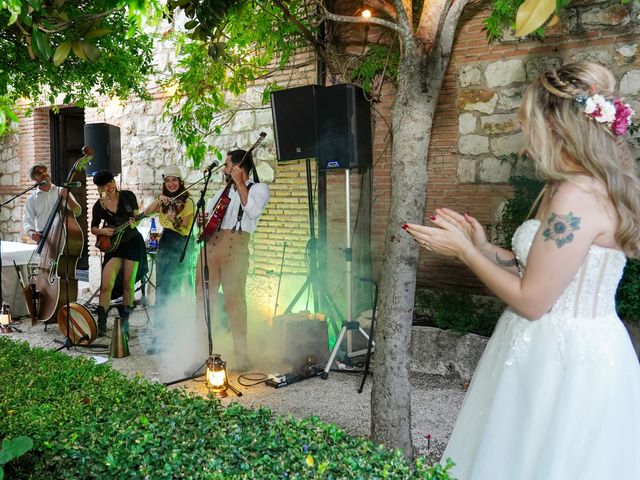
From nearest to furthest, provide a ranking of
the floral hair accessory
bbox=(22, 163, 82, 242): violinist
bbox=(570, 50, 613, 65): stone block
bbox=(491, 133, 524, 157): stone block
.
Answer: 1. the floral hair accessory
2. bbox=(570, 50, 613, 65): stone block
3. bbox=(491, 133, 524, 157): stone block
4. bbox=(22, 163, 82, 242): violinist

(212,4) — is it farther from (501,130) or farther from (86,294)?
(86,294)

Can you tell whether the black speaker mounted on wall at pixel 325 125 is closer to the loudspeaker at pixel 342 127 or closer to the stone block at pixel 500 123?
the loudspeaker at pixel 342 127

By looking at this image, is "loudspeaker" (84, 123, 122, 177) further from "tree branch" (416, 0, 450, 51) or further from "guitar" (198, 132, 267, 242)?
"tree branch" (416, 0, 450, 51)

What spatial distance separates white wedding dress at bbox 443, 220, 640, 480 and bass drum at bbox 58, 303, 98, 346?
5.28 m

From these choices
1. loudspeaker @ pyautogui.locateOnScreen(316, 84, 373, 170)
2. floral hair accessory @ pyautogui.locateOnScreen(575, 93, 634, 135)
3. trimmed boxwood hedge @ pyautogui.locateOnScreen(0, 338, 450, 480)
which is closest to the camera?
trimmed boxwood hedge @ pyautogui.locateOnScreen(0, 338, 450, 480)

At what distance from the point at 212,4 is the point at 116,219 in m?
4.29

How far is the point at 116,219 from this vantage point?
6.94 meters

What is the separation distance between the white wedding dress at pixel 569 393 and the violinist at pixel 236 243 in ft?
12.1

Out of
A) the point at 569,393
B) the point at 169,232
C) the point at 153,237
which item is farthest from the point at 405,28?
the point at 153,237

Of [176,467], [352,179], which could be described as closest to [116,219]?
[352,179]

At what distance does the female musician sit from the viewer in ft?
22.8

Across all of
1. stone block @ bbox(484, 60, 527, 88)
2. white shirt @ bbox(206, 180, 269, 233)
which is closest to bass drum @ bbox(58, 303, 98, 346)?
white shirt @ bbox(206, 180, 269, 233)

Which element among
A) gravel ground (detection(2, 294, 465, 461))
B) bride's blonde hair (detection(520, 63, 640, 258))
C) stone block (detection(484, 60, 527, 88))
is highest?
stone block (detection(484, 60, 527, 88))

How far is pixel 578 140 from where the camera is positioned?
1.95 meters
